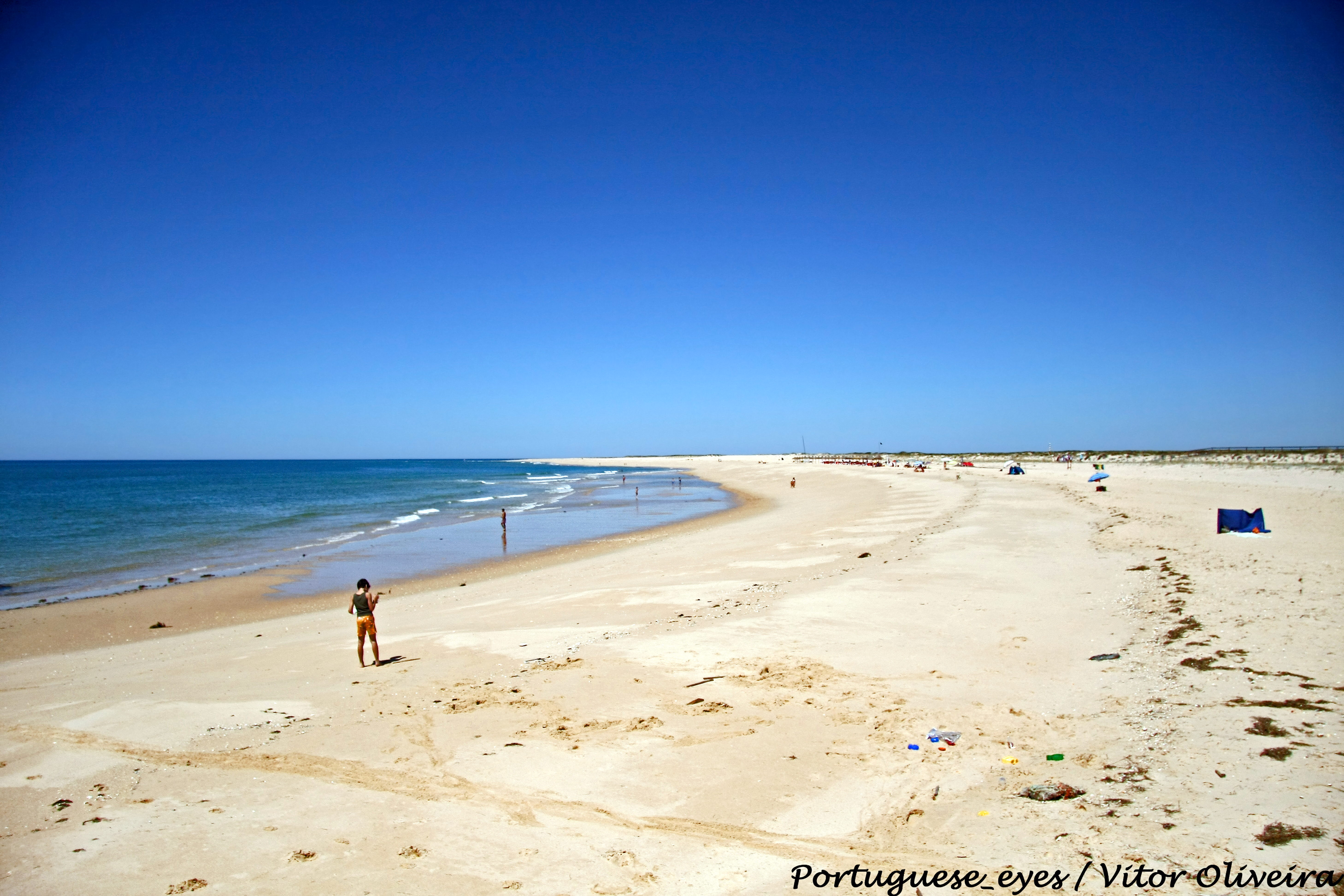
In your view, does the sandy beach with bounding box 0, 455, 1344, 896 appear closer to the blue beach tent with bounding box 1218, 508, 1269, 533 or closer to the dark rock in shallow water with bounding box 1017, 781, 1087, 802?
the dark rock in shallow water with bounding box 1017, 781, 1087, 802

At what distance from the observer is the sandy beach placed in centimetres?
512

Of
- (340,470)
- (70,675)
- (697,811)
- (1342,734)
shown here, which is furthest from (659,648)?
(340,470)

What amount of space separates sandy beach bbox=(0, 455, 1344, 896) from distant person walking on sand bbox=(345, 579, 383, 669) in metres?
0.43

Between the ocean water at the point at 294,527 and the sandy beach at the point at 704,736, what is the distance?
24.1 ft

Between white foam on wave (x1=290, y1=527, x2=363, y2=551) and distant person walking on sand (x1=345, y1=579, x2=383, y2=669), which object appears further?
white foam on wave (x1=290, y1=527, x2=363, y2=551)

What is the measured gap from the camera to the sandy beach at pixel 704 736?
Result: 201 inches

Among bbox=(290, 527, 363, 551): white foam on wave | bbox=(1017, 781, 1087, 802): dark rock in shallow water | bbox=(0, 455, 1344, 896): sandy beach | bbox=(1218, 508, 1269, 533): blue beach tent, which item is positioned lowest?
bbox=(290, 527, 363, 551): white foam on wave

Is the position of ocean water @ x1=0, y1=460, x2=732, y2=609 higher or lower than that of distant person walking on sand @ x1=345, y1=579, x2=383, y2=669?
lower

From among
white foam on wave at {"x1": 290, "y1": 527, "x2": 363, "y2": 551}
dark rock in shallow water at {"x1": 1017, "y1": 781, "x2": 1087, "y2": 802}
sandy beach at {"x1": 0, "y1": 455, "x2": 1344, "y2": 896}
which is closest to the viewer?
sandy beach at {"x1": 0, "y1": 455, "x2": 1344, "y2": 896}

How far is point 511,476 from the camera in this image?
11775 centimetres
